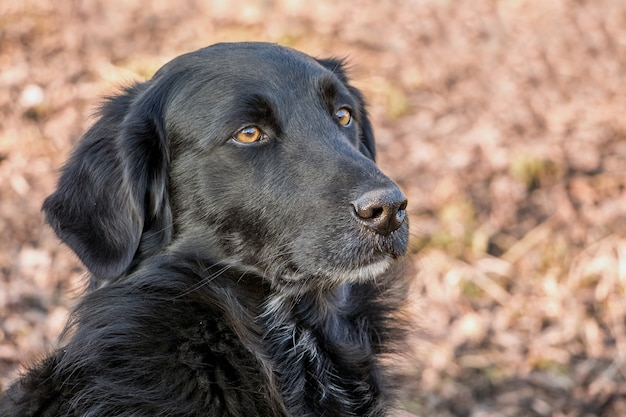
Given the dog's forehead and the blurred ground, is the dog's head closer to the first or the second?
the dog's forehead

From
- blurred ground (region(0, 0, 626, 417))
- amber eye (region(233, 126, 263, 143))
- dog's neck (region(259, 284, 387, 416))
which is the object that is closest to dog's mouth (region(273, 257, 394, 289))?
dog's neck (region(259, 284, 387, 416))

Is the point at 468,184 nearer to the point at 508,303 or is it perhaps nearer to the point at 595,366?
the point at 508,303

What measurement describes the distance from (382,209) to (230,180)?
729 mm

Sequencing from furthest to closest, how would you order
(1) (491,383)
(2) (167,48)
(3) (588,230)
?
(2) (167,48), (3) (588,230), (1) (491,383)

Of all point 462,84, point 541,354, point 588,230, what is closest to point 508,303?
point 541,354

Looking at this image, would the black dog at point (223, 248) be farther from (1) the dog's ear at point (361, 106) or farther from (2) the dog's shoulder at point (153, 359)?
(1) the dog's ear at point (361, 106)

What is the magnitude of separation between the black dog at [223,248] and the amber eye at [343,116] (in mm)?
61

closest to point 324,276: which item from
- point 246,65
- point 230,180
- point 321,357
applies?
point 321,357

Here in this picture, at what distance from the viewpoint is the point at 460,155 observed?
7719mm

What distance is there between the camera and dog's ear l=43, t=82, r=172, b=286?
359 cm

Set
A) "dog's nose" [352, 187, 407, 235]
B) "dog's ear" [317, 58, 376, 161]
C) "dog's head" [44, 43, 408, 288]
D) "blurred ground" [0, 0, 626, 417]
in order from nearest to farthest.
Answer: "dog's nose" [352, 187, 407, 235] < "dog's head" [44, 43, 408, 288] < "dog's ear" [317, 58, 376, 161] < "blurred ground" [0, 0, 626, 417]

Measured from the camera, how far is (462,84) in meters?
8.84

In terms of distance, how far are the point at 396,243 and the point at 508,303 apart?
10.5 ft

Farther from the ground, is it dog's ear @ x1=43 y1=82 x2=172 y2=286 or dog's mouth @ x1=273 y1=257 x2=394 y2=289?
dog's ear @ x1=43 y1=82 x2=172 y2=286
